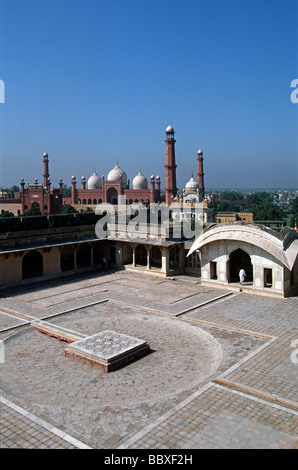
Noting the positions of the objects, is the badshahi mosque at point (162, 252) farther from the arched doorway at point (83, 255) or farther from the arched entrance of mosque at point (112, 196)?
the arched entrance of mosque at point (112, 196)

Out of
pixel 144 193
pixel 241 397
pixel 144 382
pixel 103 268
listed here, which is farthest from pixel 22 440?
pixel 144 193

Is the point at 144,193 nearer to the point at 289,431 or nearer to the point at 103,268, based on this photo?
the point at 103,268

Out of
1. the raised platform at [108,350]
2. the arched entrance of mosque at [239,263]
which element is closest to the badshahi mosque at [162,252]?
the arched entrance of mosque at [239,263]

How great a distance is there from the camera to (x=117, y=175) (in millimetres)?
62875

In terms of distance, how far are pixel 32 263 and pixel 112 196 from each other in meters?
40.9

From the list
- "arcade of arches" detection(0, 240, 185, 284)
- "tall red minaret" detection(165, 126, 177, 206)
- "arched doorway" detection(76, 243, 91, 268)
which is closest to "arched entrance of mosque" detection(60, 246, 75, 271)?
"arcade of arches" detection(0, 240, 185, 284)

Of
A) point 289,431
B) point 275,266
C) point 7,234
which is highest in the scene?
point 7,234

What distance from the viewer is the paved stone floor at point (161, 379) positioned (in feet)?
23.0

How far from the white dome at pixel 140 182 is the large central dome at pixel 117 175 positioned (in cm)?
154

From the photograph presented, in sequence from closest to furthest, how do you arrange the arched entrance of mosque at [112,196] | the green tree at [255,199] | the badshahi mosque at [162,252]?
1. the badshahi mosque at [162,252]
2. the arched entrance of mosque at [112,196]
3. the green tree at [255,199]

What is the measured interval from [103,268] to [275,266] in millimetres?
10184

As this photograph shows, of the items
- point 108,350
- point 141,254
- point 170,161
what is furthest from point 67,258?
point 170,161

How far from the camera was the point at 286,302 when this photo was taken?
15.4 metres

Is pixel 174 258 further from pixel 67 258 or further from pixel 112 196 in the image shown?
pixel 112 196
